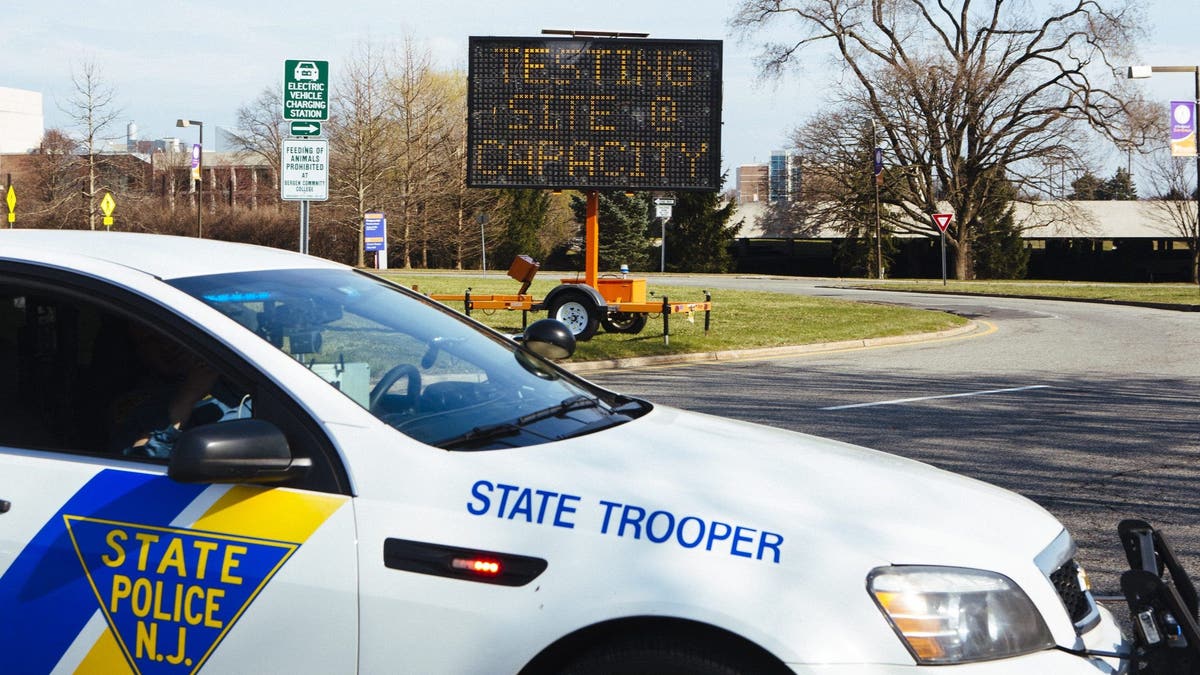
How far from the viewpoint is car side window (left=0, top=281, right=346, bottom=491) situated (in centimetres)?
311

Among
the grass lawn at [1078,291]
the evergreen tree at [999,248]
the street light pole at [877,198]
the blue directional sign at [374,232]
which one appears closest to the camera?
the grass lawn at [1078,291]

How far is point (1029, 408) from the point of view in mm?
11953

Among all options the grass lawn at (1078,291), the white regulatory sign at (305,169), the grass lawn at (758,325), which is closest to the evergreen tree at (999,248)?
the grass lawn at (1078,291)

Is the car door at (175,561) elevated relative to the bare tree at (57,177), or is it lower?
lower

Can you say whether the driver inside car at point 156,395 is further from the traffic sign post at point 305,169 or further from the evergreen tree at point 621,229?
the evergreen tree at point 621,229

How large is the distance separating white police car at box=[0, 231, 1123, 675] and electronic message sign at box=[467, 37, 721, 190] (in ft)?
56.5

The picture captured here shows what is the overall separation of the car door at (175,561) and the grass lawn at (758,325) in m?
14.4

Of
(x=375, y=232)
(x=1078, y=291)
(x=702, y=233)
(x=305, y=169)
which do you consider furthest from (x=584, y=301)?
(x=702, y=233)

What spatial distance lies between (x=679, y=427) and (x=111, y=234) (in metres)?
1.72

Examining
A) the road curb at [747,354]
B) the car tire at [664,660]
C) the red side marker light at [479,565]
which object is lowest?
the road curb at [747,354]

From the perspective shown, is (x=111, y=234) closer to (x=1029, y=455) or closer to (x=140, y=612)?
(x=140, y=612)

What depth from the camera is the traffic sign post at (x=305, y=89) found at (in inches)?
468

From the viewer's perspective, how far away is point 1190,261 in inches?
2544

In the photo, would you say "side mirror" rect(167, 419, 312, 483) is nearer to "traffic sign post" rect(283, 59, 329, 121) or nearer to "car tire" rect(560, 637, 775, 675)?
"car tire" rect(560, 637, 775, 675)
